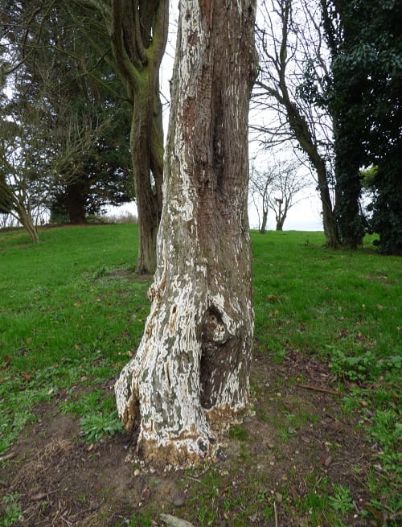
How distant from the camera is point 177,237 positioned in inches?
95.4

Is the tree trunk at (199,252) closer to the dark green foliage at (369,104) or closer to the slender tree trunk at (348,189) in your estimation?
the dark green foliage at (369,104)

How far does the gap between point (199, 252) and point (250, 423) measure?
1506mm

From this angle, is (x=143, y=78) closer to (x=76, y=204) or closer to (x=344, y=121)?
(x=344, y=121)

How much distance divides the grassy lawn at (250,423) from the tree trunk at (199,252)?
0.29 m

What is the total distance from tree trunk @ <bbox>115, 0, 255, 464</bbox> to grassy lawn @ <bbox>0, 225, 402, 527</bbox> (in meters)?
0.29

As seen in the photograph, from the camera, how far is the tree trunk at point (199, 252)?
A: 7.49ft

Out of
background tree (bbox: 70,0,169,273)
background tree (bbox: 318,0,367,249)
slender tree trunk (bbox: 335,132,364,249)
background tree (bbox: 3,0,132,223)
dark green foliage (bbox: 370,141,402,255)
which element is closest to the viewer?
background tree (bbox: 70,0,169,273)

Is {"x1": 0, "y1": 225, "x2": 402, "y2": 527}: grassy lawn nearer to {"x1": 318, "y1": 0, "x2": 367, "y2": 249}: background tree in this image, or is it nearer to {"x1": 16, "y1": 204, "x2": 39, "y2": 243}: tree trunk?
{"x1": 318, "y1": 0, "x2": 367, "y2": 249}: background tree

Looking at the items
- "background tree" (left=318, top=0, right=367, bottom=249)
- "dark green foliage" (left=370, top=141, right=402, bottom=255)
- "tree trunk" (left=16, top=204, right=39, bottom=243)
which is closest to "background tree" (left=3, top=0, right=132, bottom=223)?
"tree trunk" (left=16, top=204, right=39, bottom=243)

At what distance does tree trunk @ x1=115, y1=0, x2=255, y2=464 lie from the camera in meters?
2.28

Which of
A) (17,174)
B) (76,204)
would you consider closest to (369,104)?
(17,174)

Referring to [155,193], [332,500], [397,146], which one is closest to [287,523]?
[332,500]

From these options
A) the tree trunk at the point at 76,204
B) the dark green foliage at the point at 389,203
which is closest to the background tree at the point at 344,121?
the dark green foliage at the point at 389,203

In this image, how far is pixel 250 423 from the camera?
2.66 meters
